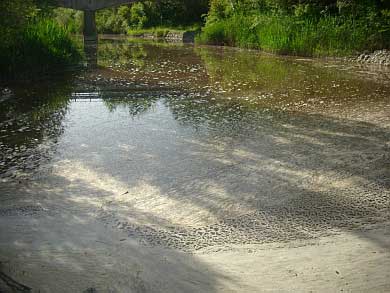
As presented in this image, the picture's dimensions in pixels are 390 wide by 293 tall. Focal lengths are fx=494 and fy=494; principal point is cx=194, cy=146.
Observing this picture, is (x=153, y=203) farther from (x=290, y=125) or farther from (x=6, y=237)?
(x=290, y=125)

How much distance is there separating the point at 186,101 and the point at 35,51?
435 centimetres

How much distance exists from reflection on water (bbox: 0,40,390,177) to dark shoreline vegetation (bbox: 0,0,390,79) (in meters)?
0.78

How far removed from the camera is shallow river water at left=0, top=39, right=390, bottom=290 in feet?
12.0

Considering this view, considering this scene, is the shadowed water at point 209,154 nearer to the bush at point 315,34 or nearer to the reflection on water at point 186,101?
the reflection on water at point 186,101

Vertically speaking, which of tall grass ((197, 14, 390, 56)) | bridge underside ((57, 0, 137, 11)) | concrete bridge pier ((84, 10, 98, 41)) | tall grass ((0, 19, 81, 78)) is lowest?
tall grass ((0, 19, 81, 78))

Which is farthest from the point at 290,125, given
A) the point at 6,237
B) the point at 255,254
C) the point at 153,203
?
the point at 6,237

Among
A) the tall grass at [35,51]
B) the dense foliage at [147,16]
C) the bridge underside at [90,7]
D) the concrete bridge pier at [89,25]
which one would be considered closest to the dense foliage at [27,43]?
the tall grass at [35,51]

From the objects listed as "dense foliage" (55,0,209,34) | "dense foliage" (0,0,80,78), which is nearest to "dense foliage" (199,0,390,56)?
"dense foliage" (0,0,80,78)

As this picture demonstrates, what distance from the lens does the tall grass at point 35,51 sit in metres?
10.0

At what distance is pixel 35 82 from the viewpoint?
10.6m

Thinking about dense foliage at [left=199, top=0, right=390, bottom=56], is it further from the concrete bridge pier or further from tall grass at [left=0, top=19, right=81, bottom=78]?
the concrete bridge pier

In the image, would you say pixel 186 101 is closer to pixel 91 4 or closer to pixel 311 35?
pixel 311 35

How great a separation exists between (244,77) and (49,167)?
7.17 meters

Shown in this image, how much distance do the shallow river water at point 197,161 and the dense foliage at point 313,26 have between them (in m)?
5.32
